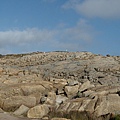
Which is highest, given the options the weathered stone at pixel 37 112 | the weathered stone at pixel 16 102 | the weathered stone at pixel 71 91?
the weathered stone at pixel 71 91

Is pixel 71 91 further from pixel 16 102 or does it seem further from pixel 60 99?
pixel 16 102

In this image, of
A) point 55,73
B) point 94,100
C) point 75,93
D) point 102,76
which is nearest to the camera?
point 94,100

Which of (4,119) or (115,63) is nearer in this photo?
(4,119)

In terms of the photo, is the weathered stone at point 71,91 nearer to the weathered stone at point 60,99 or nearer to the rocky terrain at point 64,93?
the rocky terrain at point 64,93

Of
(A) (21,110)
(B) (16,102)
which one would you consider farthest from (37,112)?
(B) (16,102)

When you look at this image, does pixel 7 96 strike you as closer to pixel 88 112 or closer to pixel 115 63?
pixel 88 112

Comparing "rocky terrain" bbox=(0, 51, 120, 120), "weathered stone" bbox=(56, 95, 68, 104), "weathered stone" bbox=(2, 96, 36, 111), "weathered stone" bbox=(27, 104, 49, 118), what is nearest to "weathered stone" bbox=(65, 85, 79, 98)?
"rocky terrain" bbox=(0, 51, 120, 120)

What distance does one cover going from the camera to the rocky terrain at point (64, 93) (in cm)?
1609

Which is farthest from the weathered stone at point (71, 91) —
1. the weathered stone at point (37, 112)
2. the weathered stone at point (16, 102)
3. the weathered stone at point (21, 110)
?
the weathered stone at point (21, 110)

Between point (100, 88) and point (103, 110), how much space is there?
3612 mm

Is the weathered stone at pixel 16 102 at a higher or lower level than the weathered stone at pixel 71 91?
lower

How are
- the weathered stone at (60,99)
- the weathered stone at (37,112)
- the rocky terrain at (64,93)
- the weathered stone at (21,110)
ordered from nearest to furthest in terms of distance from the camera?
the rocky terrain at (64,93) → the weathered stone at (37,112) → the weathered stone at (21,110) → the weathered stone at (60,99)

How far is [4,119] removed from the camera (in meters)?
15.4

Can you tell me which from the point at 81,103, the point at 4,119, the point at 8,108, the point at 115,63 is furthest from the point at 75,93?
the point at 115,63
